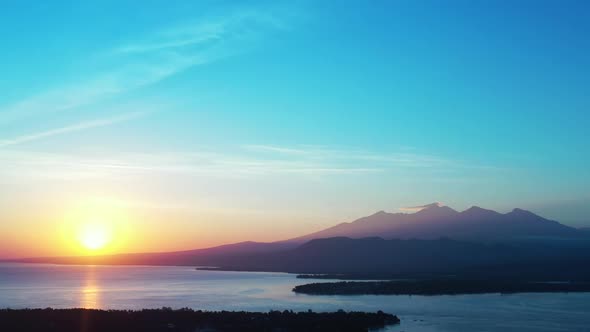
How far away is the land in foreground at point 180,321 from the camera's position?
35.7 m

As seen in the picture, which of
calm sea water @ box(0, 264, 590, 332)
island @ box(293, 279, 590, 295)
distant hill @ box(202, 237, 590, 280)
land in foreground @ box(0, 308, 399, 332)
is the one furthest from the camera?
distant hill @ box(202, 237, 590, 280)

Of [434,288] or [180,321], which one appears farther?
[434,288]

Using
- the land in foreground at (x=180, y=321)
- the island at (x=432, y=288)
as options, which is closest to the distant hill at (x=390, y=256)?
the island at (x=432, y=288)

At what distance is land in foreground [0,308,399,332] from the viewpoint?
35.7 meters

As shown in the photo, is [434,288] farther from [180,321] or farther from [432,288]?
[180,321]

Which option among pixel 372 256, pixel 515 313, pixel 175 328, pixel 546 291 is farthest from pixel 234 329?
pixel 372 256

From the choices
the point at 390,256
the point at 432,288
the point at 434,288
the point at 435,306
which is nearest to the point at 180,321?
the point at 435,306

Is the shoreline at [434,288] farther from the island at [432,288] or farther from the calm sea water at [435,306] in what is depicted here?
the calm sea water at [435,306]

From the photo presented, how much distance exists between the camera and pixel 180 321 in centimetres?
3791

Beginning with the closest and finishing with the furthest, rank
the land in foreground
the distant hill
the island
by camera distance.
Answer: the land in foreground → the island → the distant hill

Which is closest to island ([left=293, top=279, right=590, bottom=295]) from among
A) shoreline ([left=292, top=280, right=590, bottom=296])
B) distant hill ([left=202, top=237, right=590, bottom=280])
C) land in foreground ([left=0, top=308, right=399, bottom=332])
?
shoreline ([left=292, top=280, right=590, bottom=296])

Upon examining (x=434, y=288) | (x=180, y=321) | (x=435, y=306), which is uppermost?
(x=434, y=288)

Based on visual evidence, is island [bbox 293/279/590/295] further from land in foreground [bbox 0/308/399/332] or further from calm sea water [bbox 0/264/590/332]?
land in foreground [bbox 0/308/399/332]

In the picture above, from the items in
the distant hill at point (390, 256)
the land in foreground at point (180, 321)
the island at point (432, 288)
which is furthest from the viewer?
the distant hill at point (390, 256)
